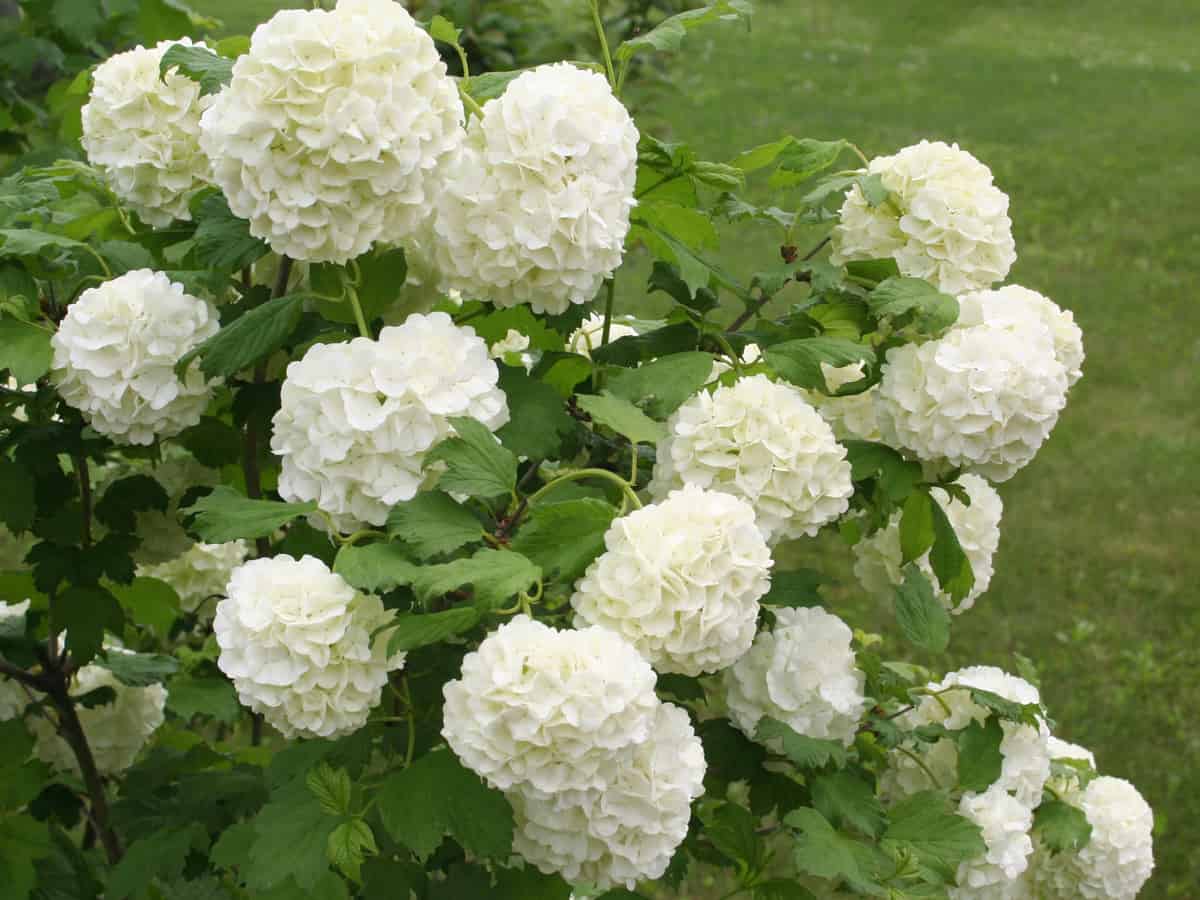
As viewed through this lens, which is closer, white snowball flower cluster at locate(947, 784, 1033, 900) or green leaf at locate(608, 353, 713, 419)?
green leaf at locate(608, 353, 713, 419)

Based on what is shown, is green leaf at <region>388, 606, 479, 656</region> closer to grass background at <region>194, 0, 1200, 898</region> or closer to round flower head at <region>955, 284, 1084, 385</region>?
round flower head at <region>955, 284, 1084, 385</region>

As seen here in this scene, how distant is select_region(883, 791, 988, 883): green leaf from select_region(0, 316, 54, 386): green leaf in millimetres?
1370

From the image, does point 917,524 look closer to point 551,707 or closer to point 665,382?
point 665,382

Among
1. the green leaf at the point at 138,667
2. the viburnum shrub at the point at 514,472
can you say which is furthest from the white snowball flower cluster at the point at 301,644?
the green leaf at the point at 138,667

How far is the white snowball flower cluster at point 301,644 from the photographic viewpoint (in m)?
1.68

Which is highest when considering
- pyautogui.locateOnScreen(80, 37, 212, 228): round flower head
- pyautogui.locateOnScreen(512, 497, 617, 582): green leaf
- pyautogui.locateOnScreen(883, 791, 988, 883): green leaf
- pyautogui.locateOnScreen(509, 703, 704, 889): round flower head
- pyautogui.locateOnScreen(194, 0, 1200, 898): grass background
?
pyautogui.locateOnScreen(80, 37, 212, 228): round flower head

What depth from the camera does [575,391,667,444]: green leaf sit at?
1868 mm

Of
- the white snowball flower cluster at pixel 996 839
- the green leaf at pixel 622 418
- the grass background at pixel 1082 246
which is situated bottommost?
the grass background at pixel 1082 246

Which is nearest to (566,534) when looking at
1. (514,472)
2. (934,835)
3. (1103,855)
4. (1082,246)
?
(514,472)

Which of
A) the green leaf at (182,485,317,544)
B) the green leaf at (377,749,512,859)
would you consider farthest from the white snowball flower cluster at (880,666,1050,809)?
the green leaf at (182,485,317,544)

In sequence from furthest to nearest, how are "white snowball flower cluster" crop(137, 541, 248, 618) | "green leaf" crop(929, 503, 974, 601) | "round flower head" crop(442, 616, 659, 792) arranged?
"white snowball flower cluster" crop(137, 541, 248, 618) → "green leaf" crop(929, 503, 974, 601) → "round flower head" crop(442, 616, 659, 792)

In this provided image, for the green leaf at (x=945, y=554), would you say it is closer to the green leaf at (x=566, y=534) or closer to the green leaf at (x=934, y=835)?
the green leaf at (x=934, y=835)

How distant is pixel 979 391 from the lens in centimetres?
201

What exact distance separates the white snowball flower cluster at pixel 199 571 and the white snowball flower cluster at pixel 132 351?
1046 mm
